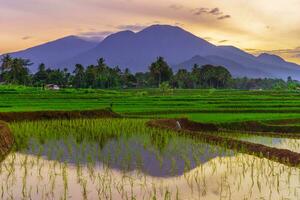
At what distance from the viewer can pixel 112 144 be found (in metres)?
15.8

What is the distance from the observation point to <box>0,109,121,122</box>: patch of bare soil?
24.4m

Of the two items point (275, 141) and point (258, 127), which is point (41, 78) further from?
point (275, 141)

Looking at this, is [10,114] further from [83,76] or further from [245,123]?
[83,76]

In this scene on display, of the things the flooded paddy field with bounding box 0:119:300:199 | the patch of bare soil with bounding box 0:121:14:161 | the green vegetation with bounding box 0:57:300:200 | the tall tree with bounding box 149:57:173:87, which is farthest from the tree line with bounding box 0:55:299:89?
the flooded paddy field with bounding box 0:119:300:199

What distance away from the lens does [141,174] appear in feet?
35.9

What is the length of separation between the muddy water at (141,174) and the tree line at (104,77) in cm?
5533

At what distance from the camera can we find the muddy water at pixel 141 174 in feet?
30.2

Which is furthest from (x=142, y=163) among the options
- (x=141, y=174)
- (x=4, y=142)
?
(x=4, y=142)

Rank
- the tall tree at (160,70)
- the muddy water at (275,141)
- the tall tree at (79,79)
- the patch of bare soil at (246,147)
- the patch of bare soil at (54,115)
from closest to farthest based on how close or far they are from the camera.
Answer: the patch of bare soil at (246,147), the muddy water at (275,141), the patch of bare soil at (54,115), the tall tree at (79,79), the tall tree at (160,70)

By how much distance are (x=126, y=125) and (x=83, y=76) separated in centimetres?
6758

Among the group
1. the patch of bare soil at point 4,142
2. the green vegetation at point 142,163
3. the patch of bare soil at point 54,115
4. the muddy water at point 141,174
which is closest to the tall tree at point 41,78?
the patch of bare soil at point 54,115

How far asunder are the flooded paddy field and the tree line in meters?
53.8

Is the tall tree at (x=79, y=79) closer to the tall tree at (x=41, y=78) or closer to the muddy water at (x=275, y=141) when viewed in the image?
the tall tree at (x=41, y=78)

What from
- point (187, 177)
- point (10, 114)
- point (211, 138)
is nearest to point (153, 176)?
point (187, 177)
